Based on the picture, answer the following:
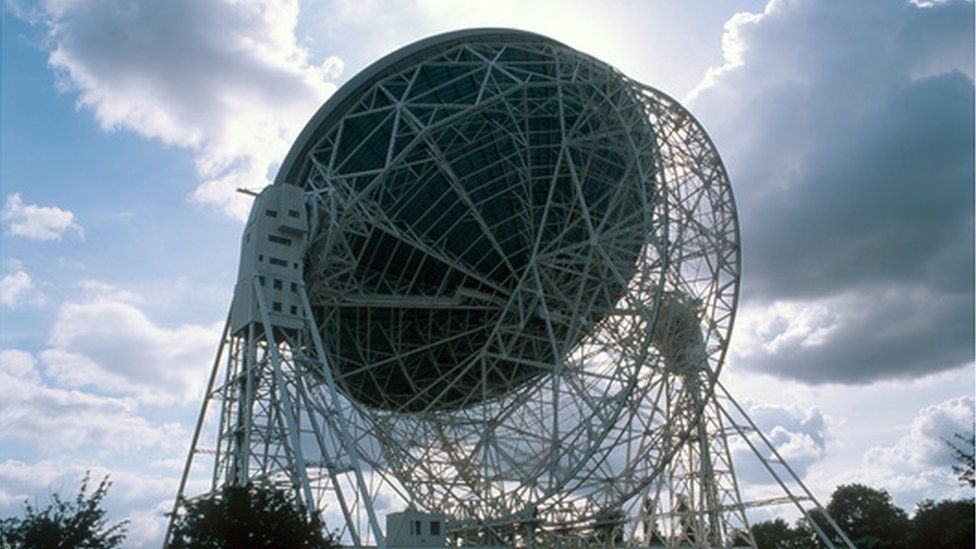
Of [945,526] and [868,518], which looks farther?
[868,518]

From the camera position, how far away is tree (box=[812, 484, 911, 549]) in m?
63.7

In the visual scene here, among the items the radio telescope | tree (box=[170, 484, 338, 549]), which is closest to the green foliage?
the radio telescope

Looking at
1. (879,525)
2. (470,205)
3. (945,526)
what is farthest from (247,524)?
(879,525)

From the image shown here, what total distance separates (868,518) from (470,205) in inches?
2008

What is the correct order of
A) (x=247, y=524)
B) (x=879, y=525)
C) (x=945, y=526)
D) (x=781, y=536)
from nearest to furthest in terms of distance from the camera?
(x=247, y=524), (x=945, y=526), (x=879, y=525), (x=781, y=536)

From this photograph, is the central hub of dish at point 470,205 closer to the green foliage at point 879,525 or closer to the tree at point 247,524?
the tree at point 247,524

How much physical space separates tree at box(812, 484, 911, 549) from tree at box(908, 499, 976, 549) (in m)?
2.21

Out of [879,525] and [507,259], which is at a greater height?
[507,259]

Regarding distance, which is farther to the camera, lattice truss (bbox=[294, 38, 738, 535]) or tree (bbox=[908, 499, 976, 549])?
tree (bbox=[908, 499, 976, 549])

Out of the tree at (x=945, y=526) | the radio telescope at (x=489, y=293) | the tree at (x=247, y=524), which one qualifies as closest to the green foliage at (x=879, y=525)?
the tree at (x=945, y=526)

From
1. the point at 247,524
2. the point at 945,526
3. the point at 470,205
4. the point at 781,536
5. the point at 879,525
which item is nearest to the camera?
the point at 247,524

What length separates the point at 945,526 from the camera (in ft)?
178

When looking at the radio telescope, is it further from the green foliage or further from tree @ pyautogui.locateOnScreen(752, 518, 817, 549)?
tree @ pyautogui.locateOnScreen(752, 518, 817, 549)

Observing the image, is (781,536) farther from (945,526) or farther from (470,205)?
(470,205)
